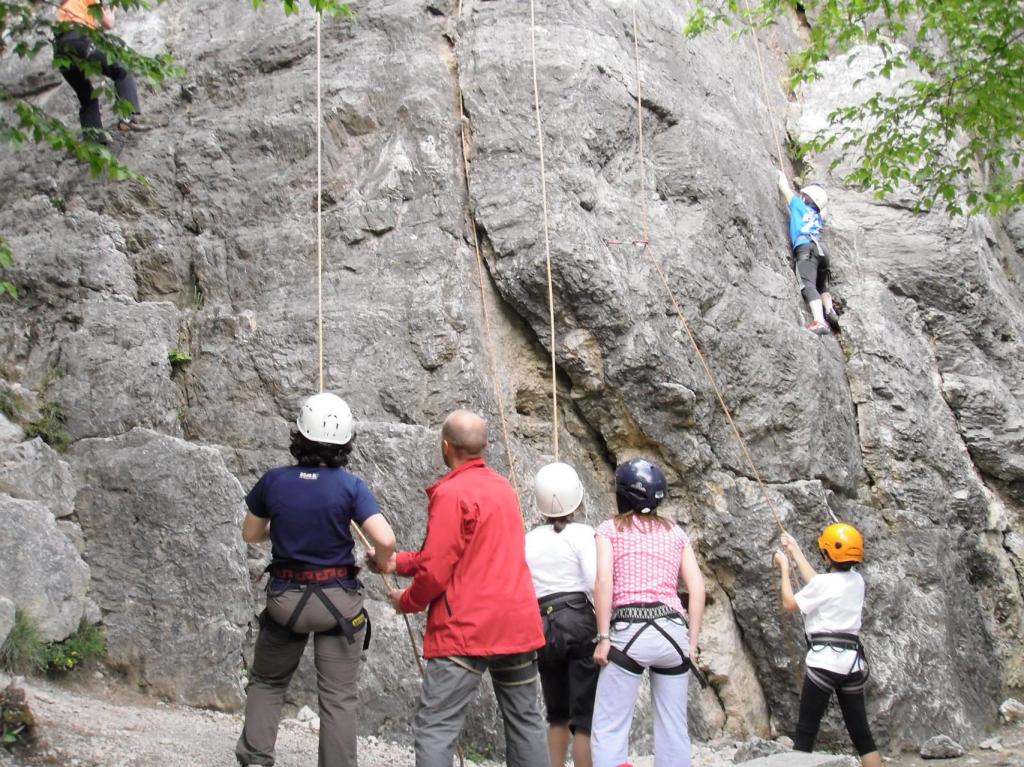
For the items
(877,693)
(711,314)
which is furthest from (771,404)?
(877,693)

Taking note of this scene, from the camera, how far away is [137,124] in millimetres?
9398

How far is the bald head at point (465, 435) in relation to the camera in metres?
4.75

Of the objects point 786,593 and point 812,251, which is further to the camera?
point 812,251

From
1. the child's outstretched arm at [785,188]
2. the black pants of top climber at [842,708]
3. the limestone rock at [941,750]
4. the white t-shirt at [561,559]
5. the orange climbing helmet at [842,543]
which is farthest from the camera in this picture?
the child's outstretched arm at [785,188]

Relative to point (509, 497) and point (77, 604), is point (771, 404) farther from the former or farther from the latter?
point (77, 604)

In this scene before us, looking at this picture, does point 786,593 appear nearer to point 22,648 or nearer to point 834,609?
point 834,609

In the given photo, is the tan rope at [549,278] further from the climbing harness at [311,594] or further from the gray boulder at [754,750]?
the climbing harness at [311,594]

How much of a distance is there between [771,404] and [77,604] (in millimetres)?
5526

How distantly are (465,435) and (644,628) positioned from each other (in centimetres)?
134

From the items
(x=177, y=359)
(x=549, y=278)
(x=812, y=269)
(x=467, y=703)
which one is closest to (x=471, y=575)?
(x=467, y=703)

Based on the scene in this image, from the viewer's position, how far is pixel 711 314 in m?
8.82

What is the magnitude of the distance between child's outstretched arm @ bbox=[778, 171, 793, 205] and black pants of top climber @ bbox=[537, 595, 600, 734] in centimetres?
673

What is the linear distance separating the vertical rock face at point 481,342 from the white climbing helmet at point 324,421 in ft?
7.83

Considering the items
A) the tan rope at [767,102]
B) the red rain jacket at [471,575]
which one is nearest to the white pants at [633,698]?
the red rain jacket at [471,575]
